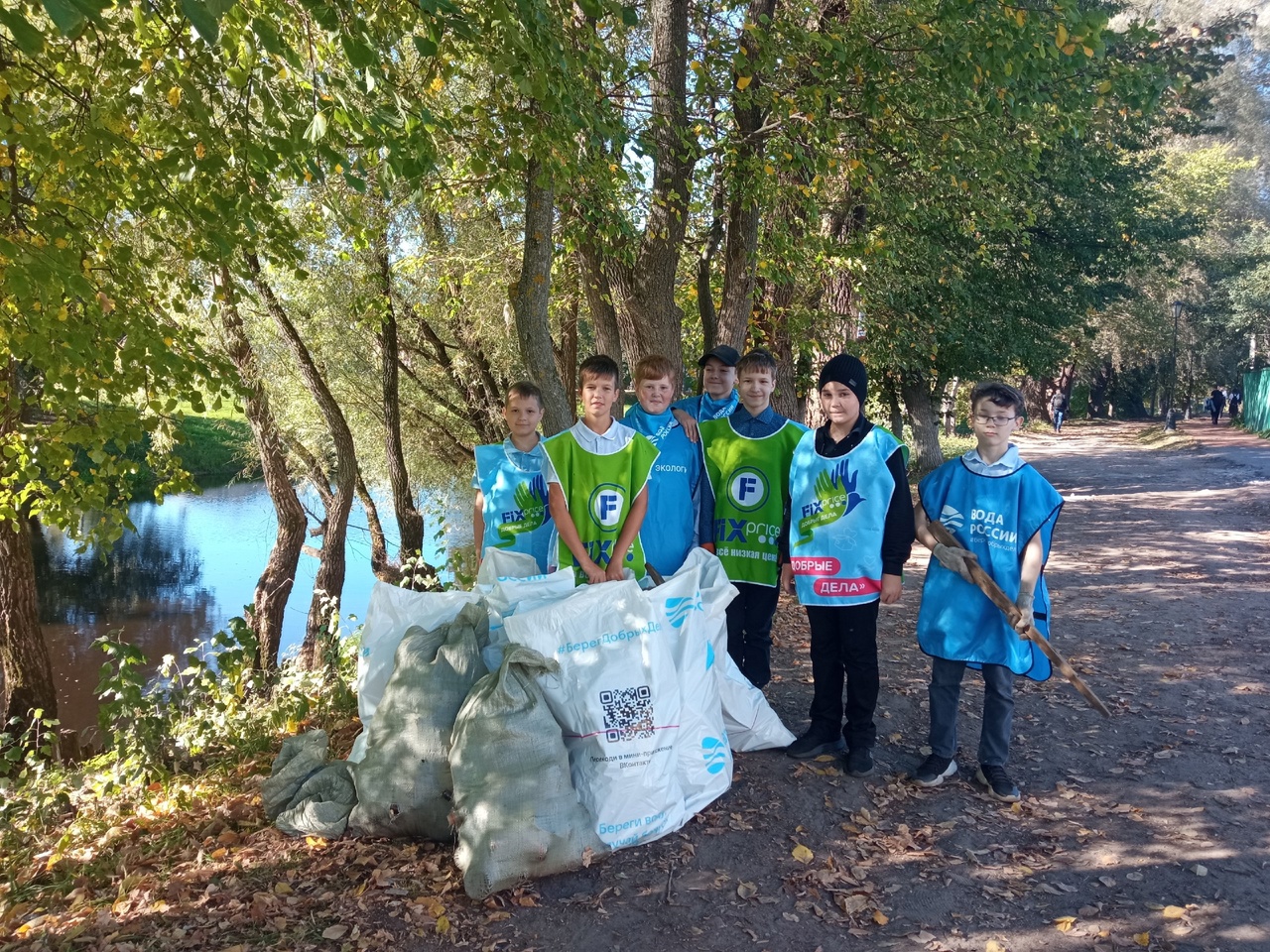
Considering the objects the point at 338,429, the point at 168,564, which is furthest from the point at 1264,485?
the point at 168,564

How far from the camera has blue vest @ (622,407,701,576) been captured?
4422mm

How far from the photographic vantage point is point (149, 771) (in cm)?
468

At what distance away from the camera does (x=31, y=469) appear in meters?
4.89

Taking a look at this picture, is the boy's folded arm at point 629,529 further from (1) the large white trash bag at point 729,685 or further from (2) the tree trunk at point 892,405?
(2) the tree trunk at point 892,405

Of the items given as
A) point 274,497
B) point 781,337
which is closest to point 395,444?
point 274,497

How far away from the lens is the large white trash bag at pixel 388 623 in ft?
12.4

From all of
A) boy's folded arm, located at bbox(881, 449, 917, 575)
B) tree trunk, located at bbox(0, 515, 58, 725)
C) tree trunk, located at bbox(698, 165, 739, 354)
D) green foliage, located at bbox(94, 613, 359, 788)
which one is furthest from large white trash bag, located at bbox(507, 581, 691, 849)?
tree trunk, located at bbox(0, 515, 58, 725)

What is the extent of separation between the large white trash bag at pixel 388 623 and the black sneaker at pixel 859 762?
188 centimetres

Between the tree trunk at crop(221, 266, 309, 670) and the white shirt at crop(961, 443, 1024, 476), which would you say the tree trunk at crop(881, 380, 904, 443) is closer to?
the tree trunk at crop(221, 266, 309, 670)

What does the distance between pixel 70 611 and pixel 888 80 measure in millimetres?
17743

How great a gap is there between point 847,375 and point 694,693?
157cm

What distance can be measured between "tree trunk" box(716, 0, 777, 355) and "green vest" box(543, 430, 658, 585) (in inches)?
135

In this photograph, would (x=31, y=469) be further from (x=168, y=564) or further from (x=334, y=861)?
(x=168, y=564)

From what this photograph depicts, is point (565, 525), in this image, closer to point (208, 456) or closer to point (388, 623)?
point (388, 623)
